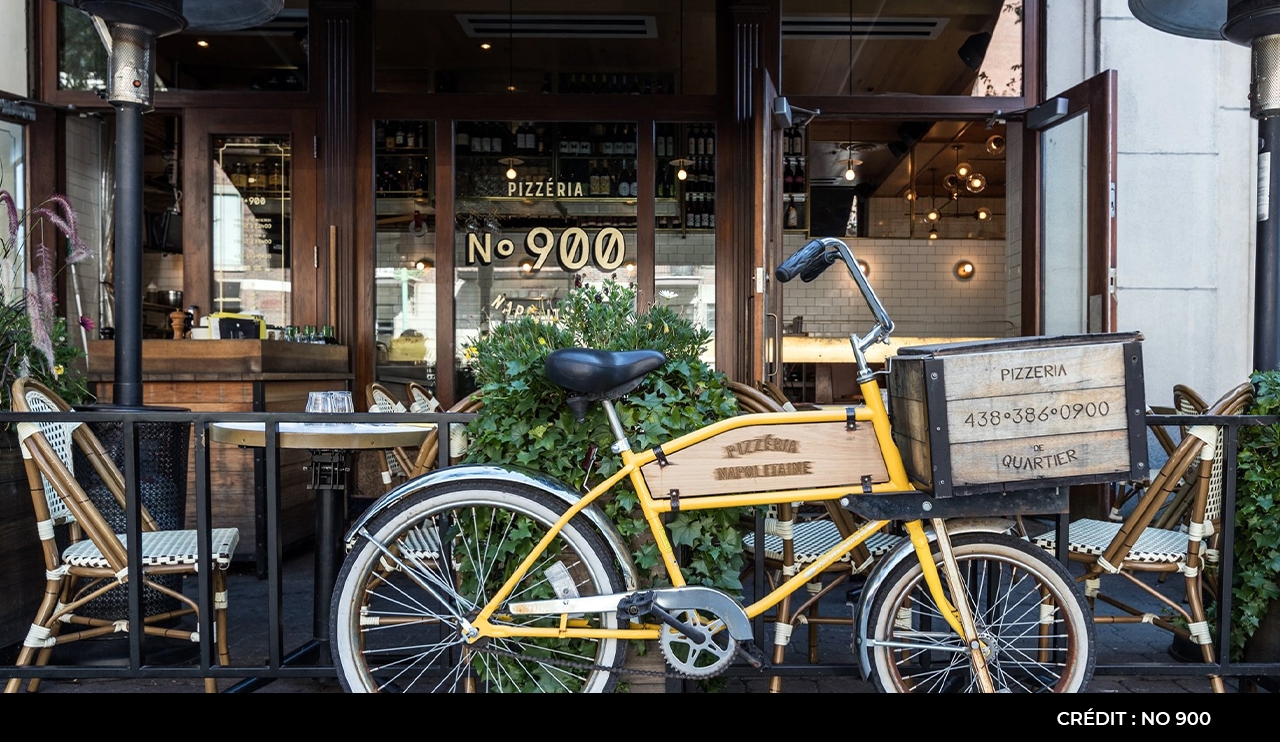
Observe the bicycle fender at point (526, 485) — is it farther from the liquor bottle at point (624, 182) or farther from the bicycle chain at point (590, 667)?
the liquor bottle at point (624, 182)

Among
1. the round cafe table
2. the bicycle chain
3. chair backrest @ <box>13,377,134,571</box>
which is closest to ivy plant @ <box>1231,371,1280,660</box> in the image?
the bicycle chain

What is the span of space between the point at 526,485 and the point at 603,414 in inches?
10.3

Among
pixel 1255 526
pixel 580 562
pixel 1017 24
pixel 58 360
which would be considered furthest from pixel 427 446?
pixel 1017 24

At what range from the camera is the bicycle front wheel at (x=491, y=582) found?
88.4 inches

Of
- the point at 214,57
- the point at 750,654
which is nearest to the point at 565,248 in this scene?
the point at 214,57

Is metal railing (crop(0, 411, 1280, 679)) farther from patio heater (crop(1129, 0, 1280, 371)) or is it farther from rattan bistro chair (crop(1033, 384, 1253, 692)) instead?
patio heater (crop(1129, 0, 1280, 371))

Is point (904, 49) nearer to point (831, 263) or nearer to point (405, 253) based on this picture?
point (405, 253)

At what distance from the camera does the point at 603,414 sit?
2.33 meters

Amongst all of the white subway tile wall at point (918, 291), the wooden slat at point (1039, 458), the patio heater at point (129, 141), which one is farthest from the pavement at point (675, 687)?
the white subway tile wall at point (918, 291)

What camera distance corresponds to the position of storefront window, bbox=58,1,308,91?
582 cm

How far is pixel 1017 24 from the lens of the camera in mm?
5941

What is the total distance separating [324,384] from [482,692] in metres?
3.38

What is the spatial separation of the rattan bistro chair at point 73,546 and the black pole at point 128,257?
0.26m
